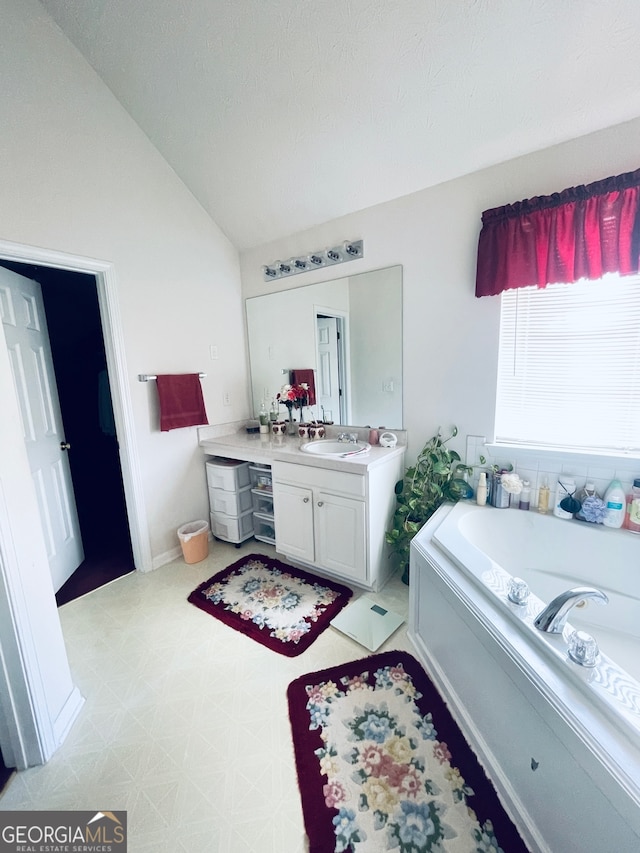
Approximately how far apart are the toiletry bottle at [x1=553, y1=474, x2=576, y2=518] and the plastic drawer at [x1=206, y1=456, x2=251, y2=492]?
197cm

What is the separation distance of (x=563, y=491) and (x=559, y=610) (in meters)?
0.97

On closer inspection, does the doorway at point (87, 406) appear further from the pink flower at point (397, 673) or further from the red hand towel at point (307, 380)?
the pink flower at point (397, 673)

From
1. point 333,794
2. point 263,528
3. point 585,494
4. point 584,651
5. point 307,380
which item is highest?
point 307,380

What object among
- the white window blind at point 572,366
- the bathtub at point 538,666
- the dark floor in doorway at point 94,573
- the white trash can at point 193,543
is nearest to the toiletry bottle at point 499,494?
the bathtub at point 538,666

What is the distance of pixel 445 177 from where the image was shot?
1.88 metres

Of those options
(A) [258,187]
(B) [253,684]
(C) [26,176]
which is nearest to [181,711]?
(B) [253,684]

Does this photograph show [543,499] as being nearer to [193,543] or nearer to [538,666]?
[538,666]

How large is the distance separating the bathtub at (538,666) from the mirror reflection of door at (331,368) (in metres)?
1.06

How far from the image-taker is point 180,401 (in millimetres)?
2396

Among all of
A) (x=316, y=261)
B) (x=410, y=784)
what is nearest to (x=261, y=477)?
(x=316, y=261)

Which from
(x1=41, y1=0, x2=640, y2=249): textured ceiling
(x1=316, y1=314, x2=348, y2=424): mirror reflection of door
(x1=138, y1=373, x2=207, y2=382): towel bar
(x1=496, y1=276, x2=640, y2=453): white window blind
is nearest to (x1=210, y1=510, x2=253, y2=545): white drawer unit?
(x1=316, y1=314, x2=348, y2=424): mirror reflection of door

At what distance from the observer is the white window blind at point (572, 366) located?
5.38 ft

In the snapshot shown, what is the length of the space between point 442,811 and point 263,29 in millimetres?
2991

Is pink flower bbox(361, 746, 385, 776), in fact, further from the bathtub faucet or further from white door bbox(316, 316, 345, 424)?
white door bbox(316, 316, 345, 424)
